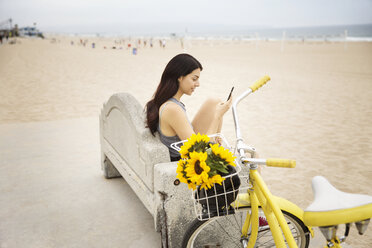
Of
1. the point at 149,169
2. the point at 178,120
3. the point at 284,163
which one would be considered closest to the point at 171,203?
the point at 149,169

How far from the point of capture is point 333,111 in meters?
7.88

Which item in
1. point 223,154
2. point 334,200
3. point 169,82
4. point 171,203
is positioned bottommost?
point 171,203

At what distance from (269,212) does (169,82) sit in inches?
57.6

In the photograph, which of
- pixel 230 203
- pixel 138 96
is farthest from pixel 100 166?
pixel 138 96

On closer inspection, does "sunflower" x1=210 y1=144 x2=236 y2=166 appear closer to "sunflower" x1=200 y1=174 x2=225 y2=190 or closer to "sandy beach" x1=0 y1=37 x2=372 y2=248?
"sunflower" x1=200 y1=174 x2=225 y2=190

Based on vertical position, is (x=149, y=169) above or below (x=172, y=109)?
below

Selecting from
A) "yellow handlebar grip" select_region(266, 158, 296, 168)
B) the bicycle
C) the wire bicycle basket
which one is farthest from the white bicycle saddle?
the wire bicycle basket

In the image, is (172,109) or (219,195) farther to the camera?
(172,109)

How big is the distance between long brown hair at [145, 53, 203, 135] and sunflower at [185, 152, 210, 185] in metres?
1.10

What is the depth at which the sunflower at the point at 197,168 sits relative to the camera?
166 centimetres

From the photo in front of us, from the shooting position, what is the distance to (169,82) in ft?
9.50

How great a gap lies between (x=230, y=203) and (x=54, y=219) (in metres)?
2.12

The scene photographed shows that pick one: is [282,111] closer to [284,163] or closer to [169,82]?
[169,82]

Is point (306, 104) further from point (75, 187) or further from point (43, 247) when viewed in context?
A: point (43, 247)
